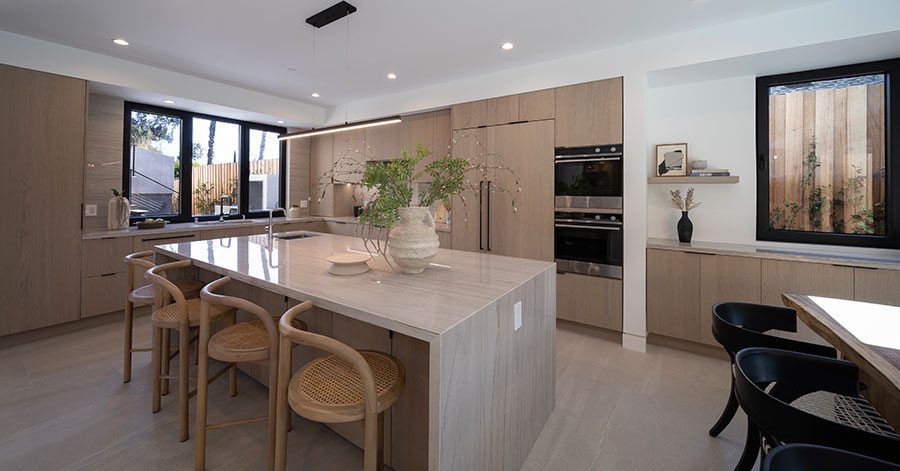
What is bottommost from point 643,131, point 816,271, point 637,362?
point 637,362

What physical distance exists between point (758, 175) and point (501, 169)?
7.41 feet

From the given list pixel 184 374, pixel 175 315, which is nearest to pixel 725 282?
pixel 184 374

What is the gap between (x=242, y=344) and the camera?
5.51 ft

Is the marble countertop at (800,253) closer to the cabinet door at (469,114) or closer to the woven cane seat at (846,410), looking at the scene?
the woven cane seat at (846,410)

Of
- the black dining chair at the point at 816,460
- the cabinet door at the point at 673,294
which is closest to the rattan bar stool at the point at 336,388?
the black dining chair at the point at 816,460

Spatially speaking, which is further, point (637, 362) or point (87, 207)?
point (87, 207)

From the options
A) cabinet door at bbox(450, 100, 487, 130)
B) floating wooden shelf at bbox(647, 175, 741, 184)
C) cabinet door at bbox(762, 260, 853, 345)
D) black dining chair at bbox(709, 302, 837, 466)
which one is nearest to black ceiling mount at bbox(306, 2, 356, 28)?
cabinet door at bbox(450, 100, 487, 130)

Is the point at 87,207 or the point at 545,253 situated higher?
the point at 87,207

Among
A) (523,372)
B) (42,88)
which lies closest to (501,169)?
(523,372)

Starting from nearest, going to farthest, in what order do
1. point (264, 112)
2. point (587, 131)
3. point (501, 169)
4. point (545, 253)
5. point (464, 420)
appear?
point (464, 420) → point (587, 131) → point (545, 253) → point (501, 169) → point (264, 112)

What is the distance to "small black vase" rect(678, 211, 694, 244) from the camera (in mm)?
3213

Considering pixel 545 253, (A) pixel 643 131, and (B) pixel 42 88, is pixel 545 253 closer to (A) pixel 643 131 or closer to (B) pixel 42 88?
(A) pixel 643 131

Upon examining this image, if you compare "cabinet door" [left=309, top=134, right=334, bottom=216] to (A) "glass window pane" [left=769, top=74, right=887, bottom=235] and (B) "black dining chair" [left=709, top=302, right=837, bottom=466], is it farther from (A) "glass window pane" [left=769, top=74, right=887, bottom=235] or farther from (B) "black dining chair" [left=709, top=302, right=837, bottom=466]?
(A) "glass window pane" [left=769, top=74, right=887, bottom=235]

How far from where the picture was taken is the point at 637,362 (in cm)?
291
